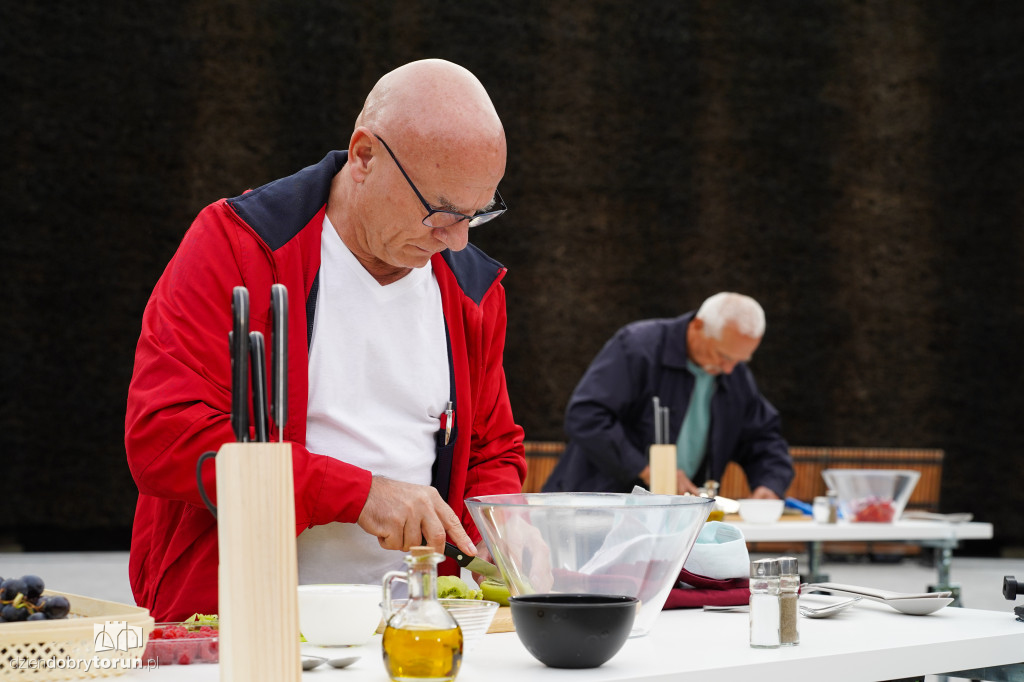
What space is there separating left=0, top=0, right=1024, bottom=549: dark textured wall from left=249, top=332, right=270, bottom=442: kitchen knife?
23.9 ft

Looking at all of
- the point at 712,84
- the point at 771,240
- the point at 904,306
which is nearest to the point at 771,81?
the point at 712,84

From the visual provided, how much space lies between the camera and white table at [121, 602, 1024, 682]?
3.58 ft

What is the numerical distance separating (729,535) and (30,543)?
723 centimetres

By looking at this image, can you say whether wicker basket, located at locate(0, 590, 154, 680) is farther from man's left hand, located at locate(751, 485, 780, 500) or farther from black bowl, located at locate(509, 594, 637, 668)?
man's left hand, located at locate(751, 485, 780, 500)

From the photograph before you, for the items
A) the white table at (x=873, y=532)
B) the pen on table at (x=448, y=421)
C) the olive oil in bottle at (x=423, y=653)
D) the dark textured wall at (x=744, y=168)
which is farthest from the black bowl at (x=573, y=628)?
the dark textured wall at (x=744, y=168)

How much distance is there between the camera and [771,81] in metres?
8.61

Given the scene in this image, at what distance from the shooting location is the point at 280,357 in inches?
36.4

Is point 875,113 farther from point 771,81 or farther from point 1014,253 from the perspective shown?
point 1014,253

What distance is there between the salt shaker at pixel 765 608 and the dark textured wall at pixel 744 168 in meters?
7.04

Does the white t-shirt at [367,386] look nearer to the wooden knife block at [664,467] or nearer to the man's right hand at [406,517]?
the man's right hand at [406,517]

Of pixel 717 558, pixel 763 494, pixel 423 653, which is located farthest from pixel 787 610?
pixel 763 494

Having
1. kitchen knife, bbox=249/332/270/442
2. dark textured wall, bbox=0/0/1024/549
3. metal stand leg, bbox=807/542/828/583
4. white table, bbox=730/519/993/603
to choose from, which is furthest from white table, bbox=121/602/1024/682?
dark textured wall, bbox=0/0/1024/549

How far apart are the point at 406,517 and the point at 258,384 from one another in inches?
19.4

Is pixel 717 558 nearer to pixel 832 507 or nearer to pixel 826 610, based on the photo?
pixel 826 610
